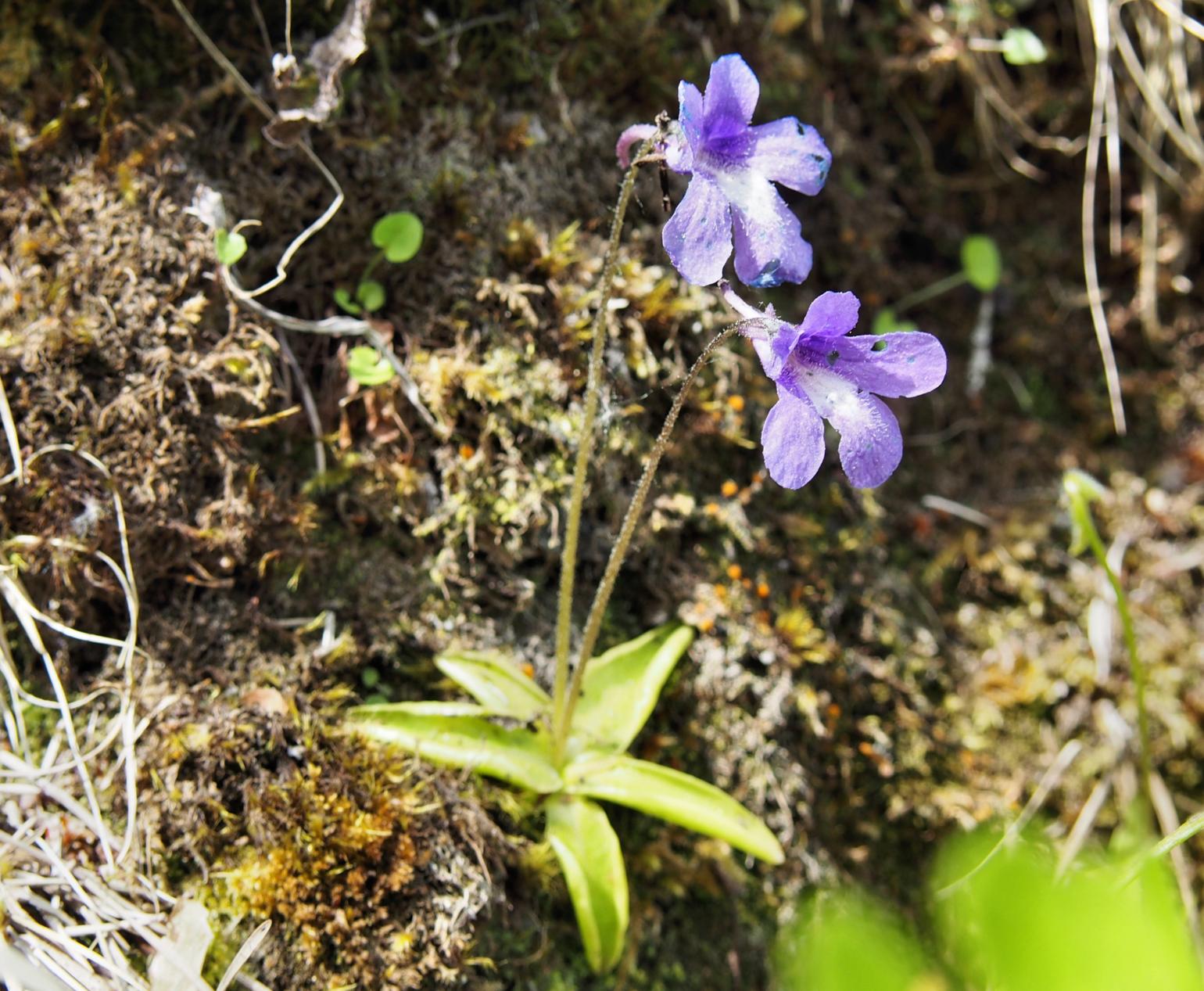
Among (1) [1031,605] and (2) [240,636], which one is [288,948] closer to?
(2) [240,636]

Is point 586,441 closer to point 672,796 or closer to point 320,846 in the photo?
point 672,796

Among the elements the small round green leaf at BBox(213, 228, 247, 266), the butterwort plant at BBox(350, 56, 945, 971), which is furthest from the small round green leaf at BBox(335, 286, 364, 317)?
the butterwort plant at BBox(350, 56, 945, 971)

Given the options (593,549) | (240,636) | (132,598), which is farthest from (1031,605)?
(132,598)

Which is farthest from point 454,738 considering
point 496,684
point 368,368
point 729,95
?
point 729,95

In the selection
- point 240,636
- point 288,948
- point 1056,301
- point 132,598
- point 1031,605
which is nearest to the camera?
point 288,948

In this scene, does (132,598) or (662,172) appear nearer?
(662,172)

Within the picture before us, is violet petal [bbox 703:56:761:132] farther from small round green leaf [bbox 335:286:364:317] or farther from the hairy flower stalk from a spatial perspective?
small round green leaf [bbox 335:286:364:317]
